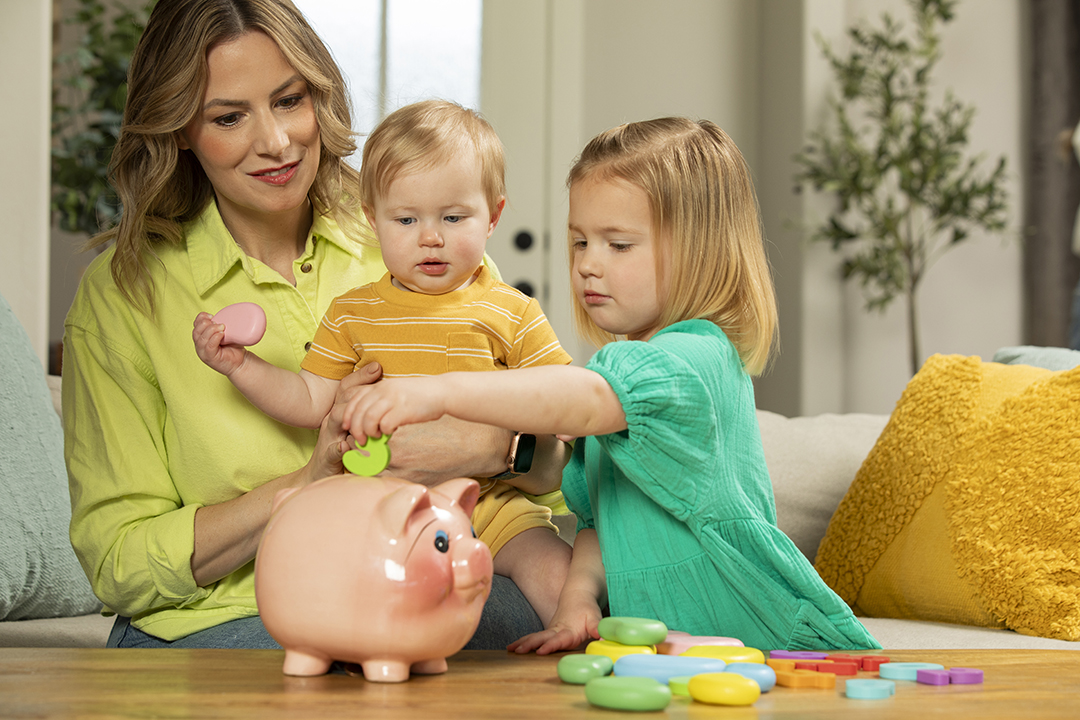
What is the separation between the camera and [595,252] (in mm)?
1021

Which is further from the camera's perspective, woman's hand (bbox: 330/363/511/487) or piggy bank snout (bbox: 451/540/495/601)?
woman's hand (bbox: 330/363/511/487)

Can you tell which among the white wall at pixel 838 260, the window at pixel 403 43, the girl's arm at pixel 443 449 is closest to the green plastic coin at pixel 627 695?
the girl's arm at pixel 443 449

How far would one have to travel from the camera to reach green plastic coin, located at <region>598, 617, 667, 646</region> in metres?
0.76

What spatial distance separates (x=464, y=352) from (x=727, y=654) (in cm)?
47

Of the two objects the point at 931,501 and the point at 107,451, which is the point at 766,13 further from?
the point at 107,451

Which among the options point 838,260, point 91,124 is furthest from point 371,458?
point 838,260

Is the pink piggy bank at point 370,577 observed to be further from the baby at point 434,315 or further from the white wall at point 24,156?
the white wall at point 24,156

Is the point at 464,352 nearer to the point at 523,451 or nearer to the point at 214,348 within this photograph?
the point at 523,451

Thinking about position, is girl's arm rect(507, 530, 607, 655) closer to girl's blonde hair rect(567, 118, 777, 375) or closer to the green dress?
the green dress

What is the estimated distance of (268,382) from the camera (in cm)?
110

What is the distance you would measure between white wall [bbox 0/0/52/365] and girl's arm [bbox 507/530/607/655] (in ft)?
5.84

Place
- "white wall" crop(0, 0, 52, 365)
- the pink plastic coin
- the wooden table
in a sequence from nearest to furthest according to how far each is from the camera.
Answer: the wooden table
the pink plastic coin
"white wall" crop(0, 0, 52, 365)

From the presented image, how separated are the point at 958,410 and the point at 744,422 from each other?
0.75m

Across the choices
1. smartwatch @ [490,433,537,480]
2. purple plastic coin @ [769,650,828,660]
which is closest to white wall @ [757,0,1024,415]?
smartwatch @ [490,433,537,480]
